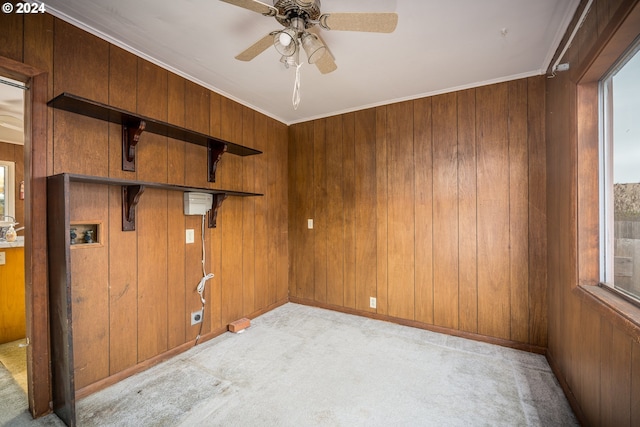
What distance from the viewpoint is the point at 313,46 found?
1548 mm

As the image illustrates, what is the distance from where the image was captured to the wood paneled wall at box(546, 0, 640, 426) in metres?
1.21

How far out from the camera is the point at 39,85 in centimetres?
171

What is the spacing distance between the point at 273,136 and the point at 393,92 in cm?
152

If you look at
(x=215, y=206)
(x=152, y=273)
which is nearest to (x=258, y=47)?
(x=215, y=206)

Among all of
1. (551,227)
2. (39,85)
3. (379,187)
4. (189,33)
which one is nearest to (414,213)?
(379,187)

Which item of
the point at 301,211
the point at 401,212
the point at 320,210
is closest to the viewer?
the point at 401,212

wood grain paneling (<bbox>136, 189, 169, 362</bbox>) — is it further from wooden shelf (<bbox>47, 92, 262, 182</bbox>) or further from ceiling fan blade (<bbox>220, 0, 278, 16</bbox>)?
ceiling fan blade (<bbox>220, 0, 278, 16</bbox>)

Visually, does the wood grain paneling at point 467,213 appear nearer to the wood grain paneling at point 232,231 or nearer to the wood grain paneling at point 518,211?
the wood grain paneling at point 518,211

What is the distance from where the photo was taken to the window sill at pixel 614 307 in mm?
1099

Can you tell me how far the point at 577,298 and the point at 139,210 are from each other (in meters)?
2.99

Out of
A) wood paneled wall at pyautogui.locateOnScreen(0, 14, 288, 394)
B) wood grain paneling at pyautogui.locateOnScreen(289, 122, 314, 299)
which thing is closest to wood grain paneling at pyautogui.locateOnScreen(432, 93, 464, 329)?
wood grain paneling at pyautogui.locateOnScreen(289, 122, 314, 299)

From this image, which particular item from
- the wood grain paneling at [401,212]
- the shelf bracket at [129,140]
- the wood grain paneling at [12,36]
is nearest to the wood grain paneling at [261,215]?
the shelf bracket at [129,140]

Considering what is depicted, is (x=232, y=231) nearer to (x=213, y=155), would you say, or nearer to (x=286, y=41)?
(x=213, y=155)

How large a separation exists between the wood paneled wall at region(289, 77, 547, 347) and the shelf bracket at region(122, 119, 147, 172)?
1.99 m
